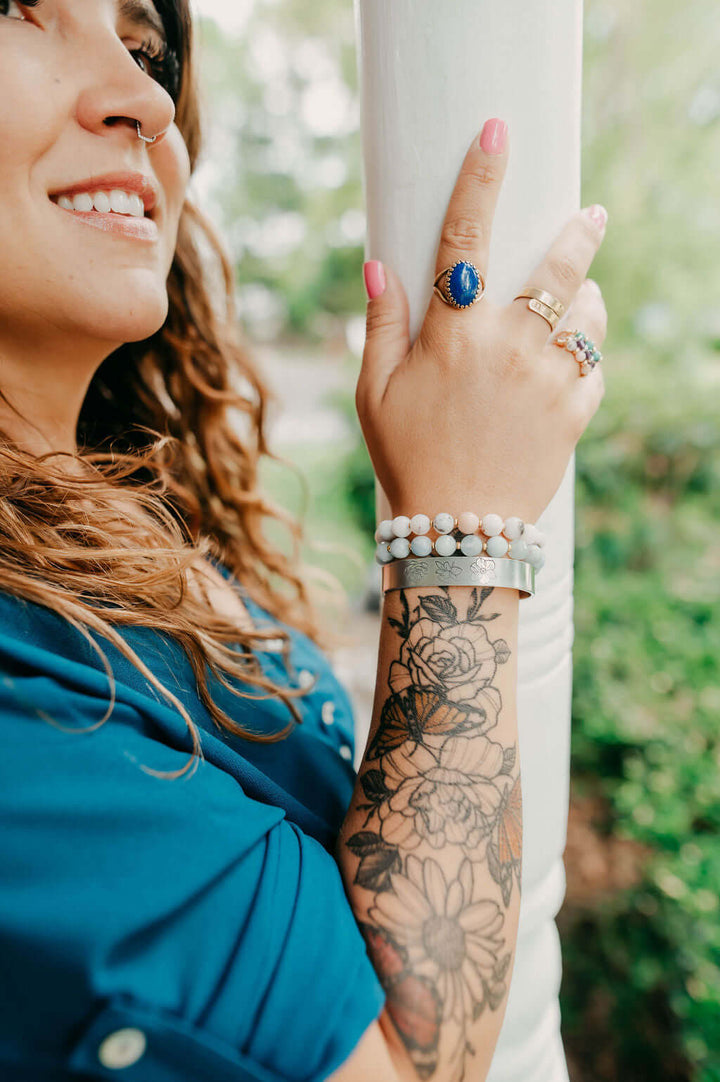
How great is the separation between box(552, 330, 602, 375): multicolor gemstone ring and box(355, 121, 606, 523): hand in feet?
0.03

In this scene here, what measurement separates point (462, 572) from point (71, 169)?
802mm

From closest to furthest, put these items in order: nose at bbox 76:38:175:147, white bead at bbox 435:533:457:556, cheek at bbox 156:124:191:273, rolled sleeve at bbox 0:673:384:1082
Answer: rolled sleeve at bbox 0:673:384:1082
white bead at bbox 435:533:457:556
nose at bbox 76:38:175:147
cheek at bbox 156:124:191:273

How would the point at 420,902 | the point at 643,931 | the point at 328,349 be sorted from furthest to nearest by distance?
1. the point at 328,349
2. the point at 643,931
3. the point at 420,902

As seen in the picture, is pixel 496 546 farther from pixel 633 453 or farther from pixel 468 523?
pixel 633 453

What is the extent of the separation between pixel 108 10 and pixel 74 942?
1.28 metres

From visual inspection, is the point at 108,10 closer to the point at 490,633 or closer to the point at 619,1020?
the point at 490,633

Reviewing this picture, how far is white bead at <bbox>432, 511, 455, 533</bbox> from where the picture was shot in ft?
3.16

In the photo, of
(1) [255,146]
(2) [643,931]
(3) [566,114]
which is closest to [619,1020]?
(2) [643,931]

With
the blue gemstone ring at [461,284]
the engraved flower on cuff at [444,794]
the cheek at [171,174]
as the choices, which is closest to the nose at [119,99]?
the cheek at [171,174]

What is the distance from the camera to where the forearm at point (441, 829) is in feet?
2.82

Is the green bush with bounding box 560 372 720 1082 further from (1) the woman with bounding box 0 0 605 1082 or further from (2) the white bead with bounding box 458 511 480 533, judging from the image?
(2) the white bead with bounding box 458 511 480 533

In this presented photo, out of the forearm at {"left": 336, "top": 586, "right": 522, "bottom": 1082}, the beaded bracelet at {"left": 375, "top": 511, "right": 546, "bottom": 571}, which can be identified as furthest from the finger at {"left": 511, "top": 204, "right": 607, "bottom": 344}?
the forearm at {"left": 336, "top": 586, "right": 522, "bottom": 1082}

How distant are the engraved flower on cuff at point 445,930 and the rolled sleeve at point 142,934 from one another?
0.07m

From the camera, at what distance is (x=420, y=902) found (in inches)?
34.6
